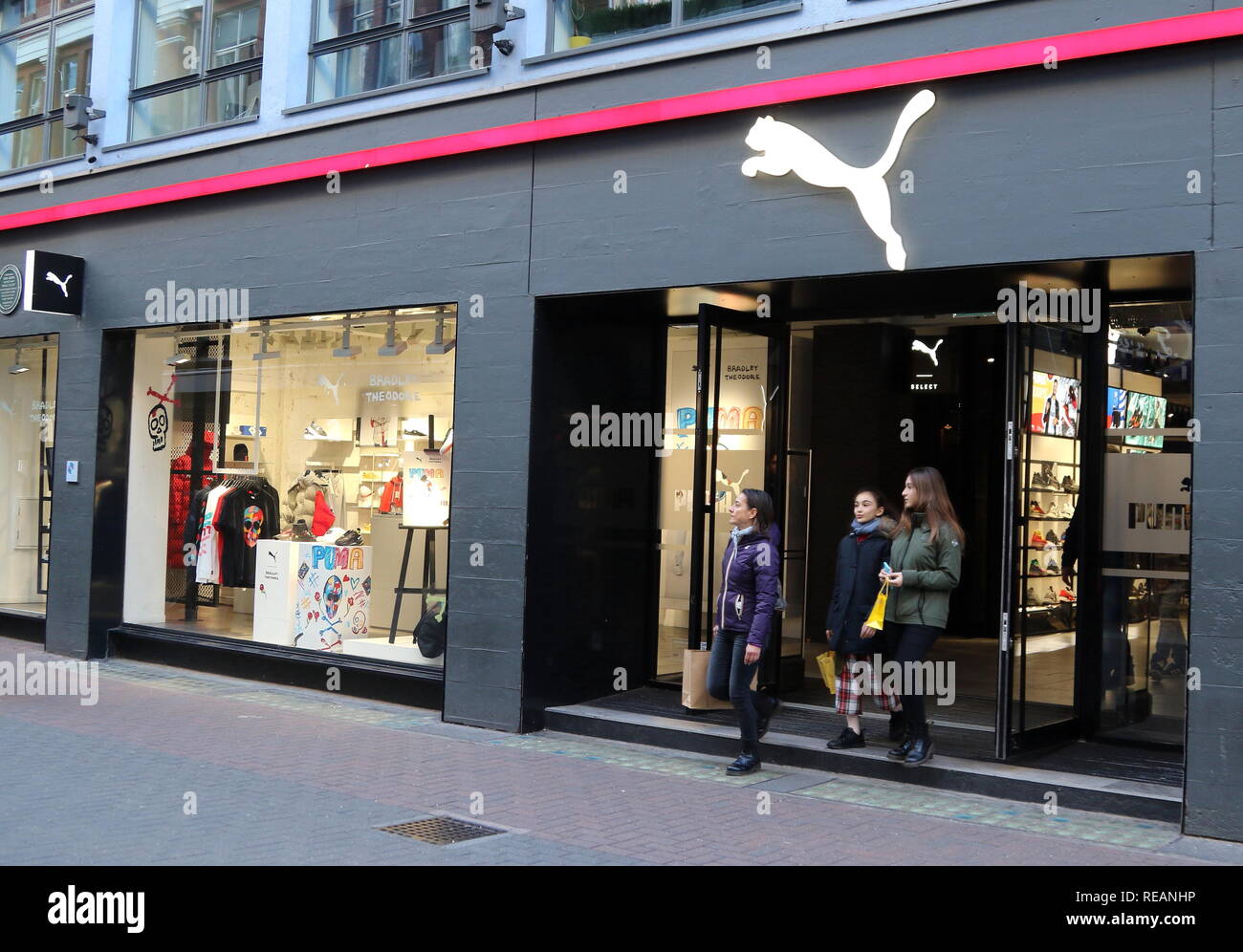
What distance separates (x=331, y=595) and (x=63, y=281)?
4383mm

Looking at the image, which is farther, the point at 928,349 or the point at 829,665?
the point at 928,349

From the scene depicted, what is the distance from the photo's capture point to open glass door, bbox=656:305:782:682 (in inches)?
360

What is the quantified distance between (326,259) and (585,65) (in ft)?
9.54

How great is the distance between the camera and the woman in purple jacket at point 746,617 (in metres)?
7.96

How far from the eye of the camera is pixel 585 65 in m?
9.41

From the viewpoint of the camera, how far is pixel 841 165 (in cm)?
812

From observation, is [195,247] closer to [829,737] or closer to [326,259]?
[326,259]

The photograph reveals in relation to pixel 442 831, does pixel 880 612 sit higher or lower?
higher

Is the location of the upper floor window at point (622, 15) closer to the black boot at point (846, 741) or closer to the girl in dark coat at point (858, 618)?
the girl in dark coat at point (858, 618)

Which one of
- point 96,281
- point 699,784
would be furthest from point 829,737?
point 96,281

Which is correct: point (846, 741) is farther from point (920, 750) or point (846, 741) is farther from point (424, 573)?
point (424, 573)

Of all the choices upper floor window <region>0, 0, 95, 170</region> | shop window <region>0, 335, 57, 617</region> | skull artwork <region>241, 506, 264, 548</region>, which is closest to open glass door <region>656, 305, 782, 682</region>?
skull artwork <region>241, 506, 264, 548</region>

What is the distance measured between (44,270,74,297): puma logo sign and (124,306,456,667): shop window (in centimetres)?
87

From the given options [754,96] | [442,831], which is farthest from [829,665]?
[754,96]
